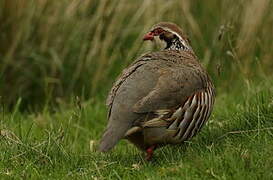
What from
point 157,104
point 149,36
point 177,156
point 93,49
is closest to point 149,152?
point 177,156

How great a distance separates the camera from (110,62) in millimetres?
8836

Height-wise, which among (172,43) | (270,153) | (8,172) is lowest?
Answer: (8,172)

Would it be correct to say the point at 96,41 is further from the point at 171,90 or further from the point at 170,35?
the point at 171,90

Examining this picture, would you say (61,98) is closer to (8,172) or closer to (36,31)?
(36,31)

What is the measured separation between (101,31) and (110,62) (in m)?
0.45

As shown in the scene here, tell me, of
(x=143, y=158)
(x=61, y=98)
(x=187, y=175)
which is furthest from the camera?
(x=61, y=98)

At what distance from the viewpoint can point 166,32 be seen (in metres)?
5.82

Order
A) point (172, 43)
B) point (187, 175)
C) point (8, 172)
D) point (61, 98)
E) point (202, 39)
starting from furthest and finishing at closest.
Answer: point (202, 39) → point (61, 98) → point (172, 43) → point (8, 172) → point (187, 175)

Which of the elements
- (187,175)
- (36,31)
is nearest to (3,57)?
(36,31)

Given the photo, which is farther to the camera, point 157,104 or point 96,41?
point 96,41

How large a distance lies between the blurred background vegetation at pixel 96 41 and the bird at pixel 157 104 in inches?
118

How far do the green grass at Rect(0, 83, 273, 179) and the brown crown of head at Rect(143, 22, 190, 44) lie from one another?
0.75 m

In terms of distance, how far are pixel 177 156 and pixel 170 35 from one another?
1.25 m

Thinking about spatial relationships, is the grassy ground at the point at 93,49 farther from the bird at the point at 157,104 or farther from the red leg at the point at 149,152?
the red leg at the point at 149,152
